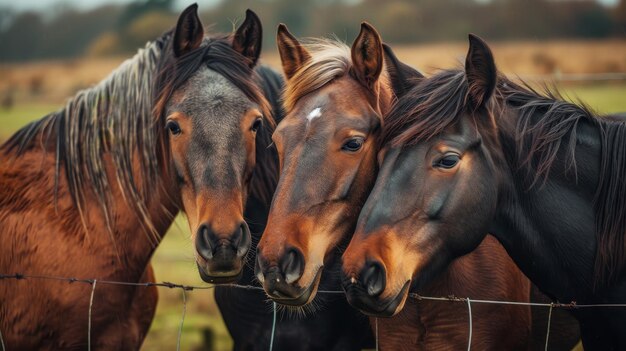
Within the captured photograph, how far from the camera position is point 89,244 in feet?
13.8

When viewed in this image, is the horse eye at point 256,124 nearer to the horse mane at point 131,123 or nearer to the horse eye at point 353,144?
the horse mane at point 131,123

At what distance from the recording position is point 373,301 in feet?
9.49

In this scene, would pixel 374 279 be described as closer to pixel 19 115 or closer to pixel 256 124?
pixel 256 124

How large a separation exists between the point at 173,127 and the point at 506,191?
1.85 m

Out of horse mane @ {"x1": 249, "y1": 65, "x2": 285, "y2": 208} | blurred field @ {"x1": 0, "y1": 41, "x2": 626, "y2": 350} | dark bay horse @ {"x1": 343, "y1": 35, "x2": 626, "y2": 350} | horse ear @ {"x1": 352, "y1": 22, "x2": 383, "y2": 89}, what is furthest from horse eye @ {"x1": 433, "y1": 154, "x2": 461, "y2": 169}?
horse mane @ {"x1": 249, "y1": 65, "x2": 285, "y2": 208}

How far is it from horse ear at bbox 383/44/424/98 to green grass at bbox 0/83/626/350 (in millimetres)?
2135

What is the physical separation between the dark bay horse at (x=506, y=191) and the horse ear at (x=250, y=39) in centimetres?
129

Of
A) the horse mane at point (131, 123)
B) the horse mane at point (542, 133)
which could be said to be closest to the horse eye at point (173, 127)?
the horse mane at point (131, 123)

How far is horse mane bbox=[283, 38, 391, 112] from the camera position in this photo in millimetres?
3674

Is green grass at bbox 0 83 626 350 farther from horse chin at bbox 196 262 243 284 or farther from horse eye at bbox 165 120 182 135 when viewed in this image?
horse chin at bbox 196 262 243 284

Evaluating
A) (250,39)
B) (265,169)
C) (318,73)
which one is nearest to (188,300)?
(265,169)

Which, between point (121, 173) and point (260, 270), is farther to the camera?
point (121, 173)

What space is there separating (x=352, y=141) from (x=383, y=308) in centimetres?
86

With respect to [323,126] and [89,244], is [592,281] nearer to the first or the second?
[323,126]
